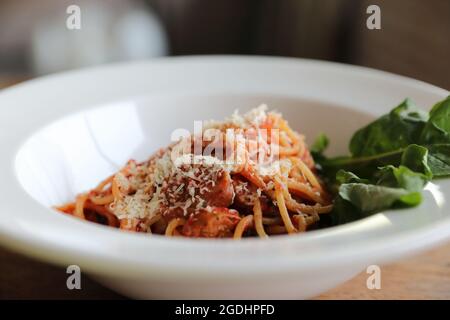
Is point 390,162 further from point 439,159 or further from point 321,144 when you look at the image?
point 321,144

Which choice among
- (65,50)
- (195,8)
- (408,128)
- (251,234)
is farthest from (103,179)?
(195,8)

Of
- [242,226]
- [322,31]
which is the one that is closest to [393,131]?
[242,226]

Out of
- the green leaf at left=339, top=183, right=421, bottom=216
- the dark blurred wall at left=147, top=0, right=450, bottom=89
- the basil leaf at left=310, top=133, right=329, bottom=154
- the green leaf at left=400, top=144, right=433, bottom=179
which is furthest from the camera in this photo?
the dark blurred wall at left=147, top=0, right=450, bottom=89

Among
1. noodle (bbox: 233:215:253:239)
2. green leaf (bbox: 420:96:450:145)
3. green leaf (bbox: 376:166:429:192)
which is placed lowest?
noodle (bbox: 233:215:253:239)

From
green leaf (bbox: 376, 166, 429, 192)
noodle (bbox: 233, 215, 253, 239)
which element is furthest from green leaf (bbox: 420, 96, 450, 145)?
noodle (bbox: 233, 215, 253, 239)

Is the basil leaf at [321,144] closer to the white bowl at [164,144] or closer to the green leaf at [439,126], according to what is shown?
the white bowl at [164,144]

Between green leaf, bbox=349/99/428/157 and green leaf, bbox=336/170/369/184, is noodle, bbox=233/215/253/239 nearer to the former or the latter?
green leaf, bbox=336/170/369/184
